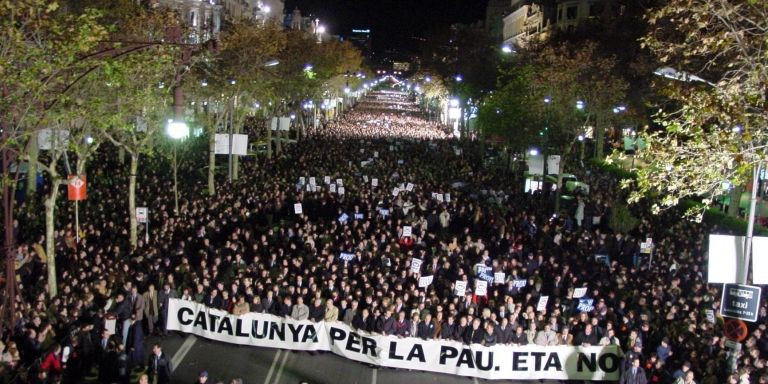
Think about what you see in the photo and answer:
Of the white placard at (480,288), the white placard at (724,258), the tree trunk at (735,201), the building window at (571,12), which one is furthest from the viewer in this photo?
the building window at (571,12)

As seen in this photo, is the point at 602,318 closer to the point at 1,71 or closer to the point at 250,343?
the point at 250,343

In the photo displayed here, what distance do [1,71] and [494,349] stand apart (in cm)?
931

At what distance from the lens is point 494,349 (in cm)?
1418

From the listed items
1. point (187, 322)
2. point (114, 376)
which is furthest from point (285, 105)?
point (114, 376)

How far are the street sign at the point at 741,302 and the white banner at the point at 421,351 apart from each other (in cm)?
254

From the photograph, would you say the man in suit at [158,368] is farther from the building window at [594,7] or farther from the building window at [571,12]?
the building window at [571,12]

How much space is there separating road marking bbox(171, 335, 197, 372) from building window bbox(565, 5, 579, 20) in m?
76.0

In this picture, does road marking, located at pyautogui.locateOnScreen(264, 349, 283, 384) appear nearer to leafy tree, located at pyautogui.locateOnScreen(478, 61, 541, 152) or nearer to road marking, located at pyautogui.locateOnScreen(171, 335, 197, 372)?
road marking, located at pyautogui.locateOnScreen(171, 335, 197, 372)

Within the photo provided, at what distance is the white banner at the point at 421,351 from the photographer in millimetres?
14172

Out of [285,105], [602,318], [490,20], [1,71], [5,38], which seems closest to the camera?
[1,71]

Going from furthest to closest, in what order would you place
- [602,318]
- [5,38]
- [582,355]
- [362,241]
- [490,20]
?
[490,20] < [362,241] < [602,318] < [582,355] < [5,38]

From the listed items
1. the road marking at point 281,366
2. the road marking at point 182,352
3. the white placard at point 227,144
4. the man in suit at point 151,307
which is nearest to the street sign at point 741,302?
the road marking at point 281,366

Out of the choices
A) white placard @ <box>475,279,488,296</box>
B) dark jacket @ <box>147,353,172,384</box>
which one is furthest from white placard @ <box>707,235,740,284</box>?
dark jacket @ <box>147,353,172,384</box>

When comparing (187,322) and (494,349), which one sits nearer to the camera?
(494,349)
